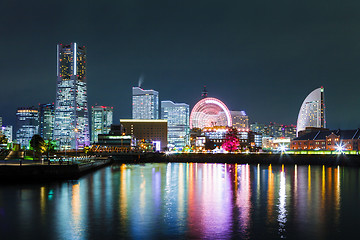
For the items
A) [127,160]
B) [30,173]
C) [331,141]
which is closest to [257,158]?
[331,141]

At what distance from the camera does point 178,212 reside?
115 ft

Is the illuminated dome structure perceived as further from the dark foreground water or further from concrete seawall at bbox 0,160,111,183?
the dark foreground water

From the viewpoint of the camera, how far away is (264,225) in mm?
29781

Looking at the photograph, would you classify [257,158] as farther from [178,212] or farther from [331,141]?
[178,212]

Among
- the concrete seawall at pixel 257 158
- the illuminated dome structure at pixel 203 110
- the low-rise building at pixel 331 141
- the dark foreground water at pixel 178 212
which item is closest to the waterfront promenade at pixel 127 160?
the concrete seawall at pixel 257 158

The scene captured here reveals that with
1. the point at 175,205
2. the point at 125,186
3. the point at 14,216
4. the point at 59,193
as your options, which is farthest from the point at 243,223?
the point at 125,186

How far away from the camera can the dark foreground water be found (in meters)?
27.7

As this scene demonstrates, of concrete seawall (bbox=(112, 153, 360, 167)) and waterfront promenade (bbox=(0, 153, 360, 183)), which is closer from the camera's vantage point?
waterfront promenade (bbox=(0, 153, 360, 183))

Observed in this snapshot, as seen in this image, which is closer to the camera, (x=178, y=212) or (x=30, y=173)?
(x=178, y=212)

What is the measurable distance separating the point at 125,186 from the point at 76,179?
1166 centimetres

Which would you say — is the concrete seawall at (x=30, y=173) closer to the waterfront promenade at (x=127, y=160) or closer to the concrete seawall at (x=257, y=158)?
the waterfront promenade at (x=127, y=160)

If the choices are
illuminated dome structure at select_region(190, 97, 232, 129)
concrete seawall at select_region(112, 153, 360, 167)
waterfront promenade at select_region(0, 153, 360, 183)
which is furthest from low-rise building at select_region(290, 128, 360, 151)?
illuminated dome structure at select_region(190, 97, 232, 129)

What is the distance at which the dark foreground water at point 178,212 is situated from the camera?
90.7 ft

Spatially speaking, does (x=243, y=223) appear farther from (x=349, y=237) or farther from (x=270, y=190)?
(x=270, y=190)
